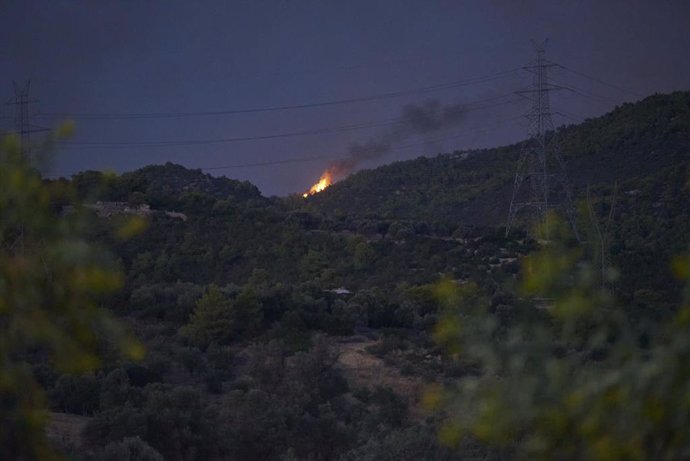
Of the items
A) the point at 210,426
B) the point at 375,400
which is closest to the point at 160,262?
the point at 375,400

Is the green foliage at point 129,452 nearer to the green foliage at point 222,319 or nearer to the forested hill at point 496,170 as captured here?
the green foliage at point 222,319

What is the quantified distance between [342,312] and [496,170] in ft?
189

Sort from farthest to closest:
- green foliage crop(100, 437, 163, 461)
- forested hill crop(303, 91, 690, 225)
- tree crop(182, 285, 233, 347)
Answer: forested hill crop(303, 91, 690, 225)
tree crop(182, 285, 233, 347)
green foliage crop(100, 437, 163, 461)

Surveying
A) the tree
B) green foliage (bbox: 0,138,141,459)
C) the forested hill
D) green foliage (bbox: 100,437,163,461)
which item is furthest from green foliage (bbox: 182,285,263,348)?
the forested hill

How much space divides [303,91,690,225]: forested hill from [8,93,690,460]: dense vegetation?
0.40 m

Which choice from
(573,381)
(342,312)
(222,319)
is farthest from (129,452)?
(342,312)

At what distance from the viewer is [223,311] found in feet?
91.8

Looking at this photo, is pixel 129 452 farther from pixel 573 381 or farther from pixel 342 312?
pixel 342 312

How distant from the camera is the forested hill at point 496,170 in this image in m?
70.9

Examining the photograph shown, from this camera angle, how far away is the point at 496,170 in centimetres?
8631

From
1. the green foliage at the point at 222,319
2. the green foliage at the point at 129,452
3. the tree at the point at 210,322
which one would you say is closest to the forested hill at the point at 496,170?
the green foliage at the point at 222,319

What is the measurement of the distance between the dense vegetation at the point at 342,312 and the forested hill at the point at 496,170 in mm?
398

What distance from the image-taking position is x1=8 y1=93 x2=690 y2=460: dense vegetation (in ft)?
19.1

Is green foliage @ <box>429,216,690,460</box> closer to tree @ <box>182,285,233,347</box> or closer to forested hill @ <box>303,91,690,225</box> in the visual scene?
tree @ <box>182,285,233,347</box>
